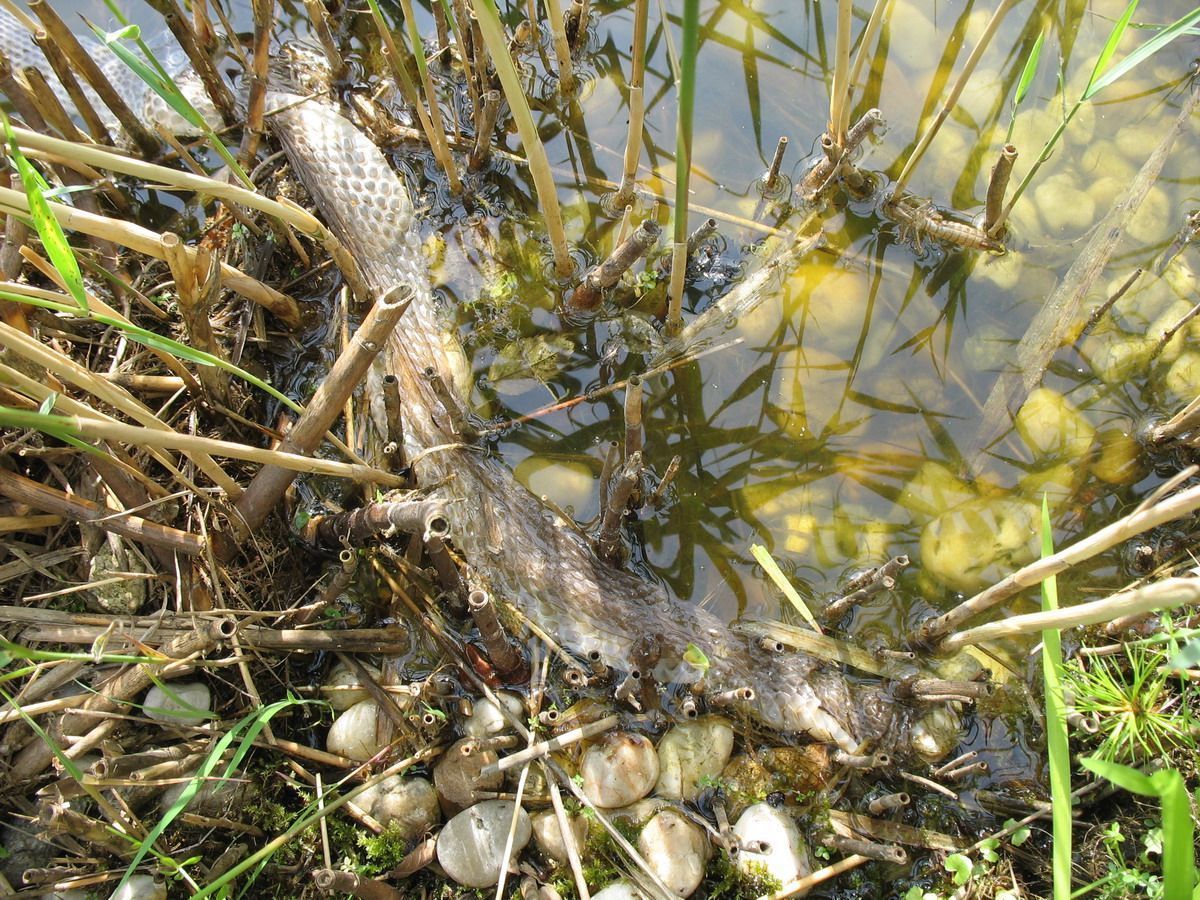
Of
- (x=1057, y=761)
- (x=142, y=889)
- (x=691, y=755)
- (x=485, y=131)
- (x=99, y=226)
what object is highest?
(x=485, y=131)

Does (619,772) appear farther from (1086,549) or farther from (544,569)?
(1086,549)

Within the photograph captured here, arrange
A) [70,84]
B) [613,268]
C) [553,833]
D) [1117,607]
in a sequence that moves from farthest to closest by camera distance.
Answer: [70,84]
[613,268]
[553,833]
[1117,607]

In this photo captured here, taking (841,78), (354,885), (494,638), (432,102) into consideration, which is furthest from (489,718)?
(841,78)

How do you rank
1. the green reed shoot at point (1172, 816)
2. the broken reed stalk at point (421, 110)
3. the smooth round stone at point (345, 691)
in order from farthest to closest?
1. the broken reed stalk at point (421, 110)
2. the smooth round stone at point (345, 691)
3. the green reed shoot at point (1172, 816)

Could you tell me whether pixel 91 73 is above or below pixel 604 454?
above

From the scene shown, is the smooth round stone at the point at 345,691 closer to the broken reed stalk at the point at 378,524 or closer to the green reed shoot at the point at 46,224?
the broken reed stalk at the point at 378,524

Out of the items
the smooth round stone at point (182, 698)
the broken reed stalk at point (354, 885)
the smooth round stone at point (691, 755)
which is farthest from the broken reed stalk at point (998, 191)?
the smooth round stone at point (182, 698)
